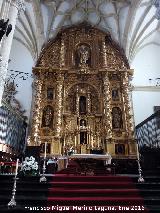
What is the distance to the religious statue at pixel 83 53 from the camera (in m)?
19.1

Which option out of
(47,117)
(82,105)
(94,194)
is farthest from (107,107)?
(94,194)

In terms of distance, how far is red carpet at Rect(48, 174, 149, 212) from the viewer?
5.32m

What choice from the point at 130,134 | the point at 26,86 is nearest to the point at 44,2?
the point at 26,86

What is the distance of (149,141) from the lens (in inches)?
590

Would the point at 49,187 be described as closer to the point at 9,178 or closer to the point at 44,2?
the point at 9,178

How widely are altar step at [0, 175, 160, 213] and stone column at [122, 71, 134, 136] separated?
9313 mm

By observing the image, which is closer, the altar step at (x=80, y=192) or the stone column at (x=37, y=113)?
the altar step at (x=80, y=192)

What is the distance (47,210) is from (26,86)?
13.9 meters

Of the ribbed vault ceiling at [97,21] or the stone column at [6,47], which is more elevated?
the ribbed vault ceiling at [97,21]

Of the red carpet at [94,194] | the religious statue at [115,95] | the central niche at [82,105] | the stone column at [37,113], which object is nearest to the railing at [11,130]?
the stone column at [37,113]

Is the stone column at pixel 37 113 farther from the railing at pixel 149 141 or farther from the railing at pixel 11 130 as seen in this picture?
the railing at pixel 149 141

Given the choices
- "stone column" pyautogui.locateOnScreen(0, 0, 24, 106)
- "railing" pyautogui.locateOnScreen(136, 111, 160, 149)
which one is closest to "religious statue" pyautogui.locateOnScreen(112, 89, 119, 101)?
"railing" pyautogui.locateOnScreen(136, 111, 160, 149)

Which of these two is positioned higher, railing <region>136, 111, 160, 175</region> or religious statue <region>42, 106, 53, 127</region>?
religious statue <region>42, 106, 53, 127</region>

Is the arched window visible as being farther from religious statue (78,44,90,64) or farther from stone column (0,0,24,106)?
stone column (0,0,24,106)
